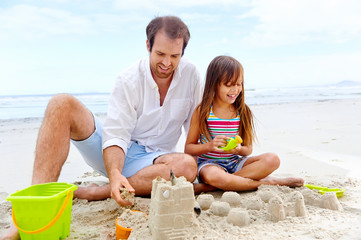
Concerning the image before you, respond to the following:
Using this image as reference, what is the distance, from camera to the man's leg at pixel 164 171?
2.66 m

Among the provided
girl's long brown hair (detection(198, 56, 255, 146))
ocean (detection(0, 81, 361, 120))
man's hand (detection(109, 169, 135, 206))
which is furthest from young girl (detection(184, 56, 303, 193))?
ocean (detection(0, 81, 361, 120))

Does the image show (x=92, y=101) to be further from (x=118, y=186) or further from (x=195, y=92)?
(x=118, y=186)

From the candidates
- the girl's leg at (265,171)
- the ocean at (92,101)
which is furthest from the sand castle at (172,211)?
the ocean at (92,101)

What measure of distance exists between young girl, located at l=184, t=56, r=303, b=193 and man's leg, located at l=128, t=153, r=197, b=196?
0.74 ft

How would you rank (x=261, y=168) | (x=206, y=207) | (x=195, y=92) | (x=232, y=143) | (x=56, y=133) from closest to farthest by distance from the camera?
(x=206, y=207), (x=56, y=133), (x=232, y=143), (x=261, y=168), (x=195, y=92)

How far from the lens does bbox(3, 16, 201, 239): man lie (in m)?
2.50

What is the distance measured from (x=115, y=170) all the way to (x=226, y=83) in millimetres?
1222

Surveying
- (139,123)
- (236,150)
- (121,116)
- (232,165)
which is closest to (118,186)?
(121,116)

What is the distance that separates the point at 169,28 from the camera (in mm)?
2756

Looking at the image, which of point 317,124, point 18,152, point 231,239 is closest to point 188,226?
point 231,239

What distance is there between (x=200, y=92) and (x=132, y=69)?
2.17 ft

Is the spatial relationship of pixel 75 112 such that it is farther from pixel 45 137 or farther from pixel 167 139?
pixel 167 139

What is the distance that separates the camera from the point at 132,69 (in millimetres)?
2992

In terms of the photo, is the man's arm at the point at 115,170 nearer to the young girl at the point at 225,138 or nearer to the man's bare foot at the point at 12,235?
the man's bare foot at the point at 12,235
